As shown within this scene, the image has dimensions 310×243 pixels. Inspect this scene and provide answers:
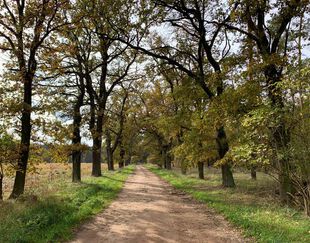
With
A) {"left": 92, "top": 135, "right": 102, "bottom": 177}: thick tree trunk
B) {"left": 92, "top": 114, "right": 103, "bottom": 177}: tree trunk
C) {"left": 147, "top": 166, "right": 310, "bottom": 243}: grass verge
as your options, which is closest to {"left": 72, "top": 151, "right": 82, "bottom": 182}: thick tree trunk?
{"left": 92, "top": 114, "right": 103, "bottom": 177}: tree trunk

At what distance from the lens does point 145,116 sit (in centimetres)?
4619

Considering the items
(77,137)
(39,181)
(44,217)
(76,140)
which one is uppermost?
(77,137)

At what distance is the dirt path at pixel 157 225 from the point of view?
8570 millimetres

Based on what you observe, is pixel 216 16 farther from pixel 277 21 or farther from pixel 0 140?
pixel 0 140

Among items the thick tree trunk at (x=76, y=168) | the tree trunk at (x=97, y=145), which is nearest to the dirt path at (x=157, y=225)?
the thick tree trunk at (x=76, y=168)

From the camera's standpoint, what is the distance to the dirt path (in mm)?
8570

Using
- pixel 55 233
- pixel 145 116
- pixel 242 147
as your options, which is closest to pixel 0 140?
pixel 55 233

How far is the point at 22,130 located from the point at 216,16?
11712 mm

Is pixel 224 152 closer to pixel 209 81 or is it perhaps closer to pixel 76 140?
pixel 209 81

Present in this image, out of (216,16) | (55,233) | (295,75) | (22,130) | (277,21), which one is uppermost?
(216,16)

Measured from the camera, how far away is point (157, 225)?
393 inches

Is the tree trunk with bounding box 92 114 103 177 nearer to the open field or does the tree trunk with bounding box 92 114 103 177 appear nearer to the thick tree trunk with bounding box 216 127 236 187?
the open field

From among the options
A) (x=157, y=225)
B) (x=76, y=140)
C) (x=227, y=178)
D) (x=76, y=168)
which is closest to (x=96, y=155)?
(x=76, y=168)

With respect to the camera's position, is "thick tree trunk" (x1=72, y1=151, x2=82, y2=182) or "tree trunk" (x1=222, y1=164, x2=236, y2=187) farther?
"thick tree trunk" (x1=72, y1=151, x2=82, y2=182)
